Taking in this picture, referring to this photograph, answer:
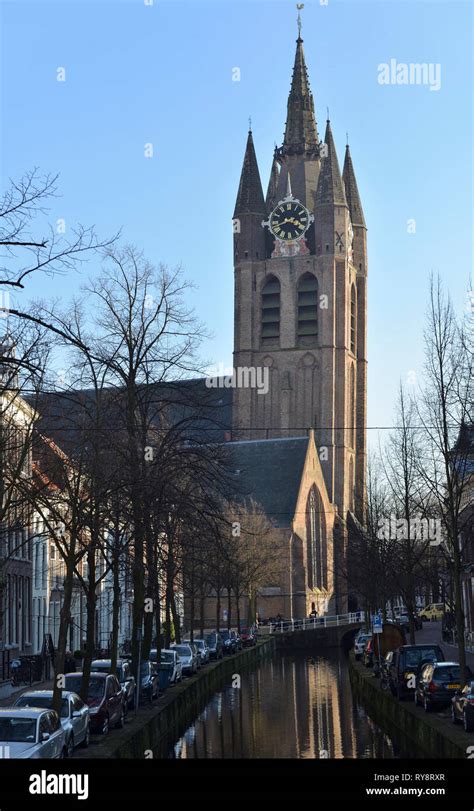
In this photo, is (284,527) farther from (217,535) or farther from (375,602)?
(217,535)

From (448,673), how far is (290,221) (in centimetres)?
9099

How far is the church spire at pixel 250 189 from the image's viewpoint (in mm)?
117062

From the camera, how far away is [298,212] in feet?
381

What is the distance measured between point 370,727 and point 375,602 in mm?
27149

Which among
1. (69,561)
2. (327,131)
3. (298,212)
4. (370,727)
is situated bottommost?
(370,727)

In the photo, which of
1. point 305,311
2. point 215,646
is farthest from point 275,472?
point 215,646

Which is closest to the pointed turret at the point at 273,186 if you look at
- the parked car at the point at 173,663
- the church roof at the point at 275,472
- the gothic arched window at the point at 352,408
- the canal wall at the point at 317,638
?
the gothic arched window at the point at 352,408

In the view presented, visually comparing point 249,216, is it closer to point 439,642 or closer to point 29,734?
point 439,642

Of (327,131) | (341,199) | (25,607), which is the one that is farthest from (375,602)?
(327,131)

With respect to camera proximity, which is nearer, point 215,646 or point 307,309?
point 215,646

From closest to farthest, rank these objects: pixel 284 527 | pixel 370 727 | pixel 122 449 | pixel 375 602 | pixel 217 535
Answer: pixel 217 535 < pixel 122 449 < pixel 370 727 < pixel 375 602 < pixel 284 527

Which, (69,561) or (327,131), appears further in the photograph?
(327,131)

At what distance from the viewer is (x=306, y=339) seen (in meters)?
113

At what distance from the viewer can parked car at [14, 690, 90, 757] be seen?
22.7 meters
